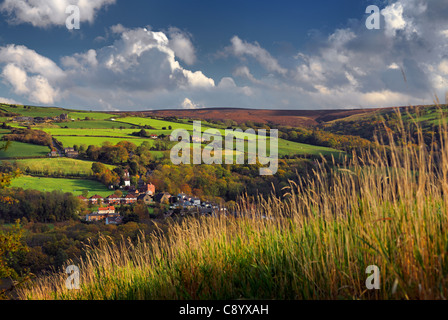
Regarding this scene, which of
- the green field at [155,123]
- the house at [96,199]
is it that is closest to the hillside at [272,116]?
the green field at [155,123]

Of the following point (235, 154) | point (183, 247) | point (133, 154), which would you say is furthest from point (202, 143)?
point (183, 247)

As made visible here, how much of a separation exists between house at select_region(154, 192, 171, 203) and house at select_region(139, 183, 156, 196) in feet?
6.01

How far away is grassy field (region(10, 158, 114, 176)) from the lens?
232 ft

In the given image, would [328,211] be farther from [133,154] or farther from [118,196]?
[133,154]

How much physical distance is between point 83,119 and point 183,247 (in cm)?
9872

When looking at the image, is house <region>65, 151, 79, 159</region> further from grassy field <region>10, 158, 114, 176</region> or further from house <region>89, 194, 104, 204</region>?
house <region>89, 194, 104, 204</region>

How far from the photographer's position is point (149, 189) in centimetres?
6781

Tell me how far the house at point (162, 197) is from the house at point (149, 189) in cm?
183

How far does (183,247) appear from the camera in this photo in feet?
18.9

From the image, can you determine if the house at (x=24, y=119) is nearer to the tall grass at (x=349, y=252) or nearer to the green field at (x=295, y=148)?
the green field at (x=295, y=148)

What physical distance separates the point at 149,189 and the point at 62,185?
60.8ft

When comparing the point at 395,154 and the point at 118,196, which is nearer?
the point at 395,154

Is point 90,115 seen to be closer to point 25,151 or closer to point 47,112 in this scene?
point 47,112

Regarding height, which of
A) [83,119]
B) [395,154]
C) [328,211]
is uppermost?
[83,119]
